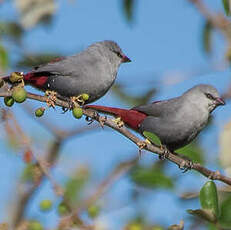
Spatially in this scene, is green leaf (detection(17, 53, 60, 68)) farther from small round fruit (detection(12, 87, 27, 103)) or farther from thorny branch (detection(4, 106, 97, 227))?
small round fruit (detection(12, 87, 27, 103))

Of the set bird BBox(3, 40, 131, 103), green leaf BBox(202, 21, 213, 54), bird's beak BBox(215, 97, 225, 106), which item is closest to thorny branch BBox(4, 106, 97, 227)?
bird BBox(3, 40, 131, 103)

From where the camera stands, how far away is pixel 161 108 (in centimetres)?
471

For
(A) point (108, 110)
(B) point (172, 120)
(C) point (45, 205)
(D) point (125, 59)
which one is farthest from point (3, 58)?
(B) point (172, 120)

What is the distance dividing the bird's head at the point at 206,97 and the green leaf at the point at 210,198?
1.98m

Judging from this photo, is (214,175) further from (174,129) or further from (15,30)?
(15,30)

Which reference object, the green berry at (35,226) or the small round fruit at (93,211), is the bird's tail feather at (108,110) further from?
the green berry at (35,226)

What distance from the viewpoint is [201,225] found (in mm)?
3725

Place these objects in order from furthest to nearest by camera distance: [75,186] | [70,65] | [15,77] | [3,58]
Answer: [75,186] < [70,65] < [3,58] < [15,77]

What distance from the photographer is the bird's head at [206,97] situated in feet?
15.9

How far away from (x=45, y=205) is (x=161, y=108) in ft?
4.18

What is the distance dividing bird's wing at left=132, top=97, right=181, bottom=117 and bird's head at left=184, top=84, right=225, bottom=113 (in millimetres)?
162

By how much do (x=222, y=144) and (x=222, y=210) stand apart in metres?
1.04

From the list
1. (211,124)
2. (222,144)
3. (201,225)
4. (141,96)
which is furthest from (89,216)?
(141,96)

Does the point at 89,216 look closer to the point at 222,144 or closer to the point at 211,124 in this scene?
the point at 222,144
